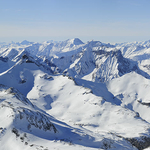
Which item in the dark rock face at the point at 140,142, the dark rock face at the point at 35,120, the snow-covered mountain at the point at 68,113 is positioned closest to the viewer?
the snow-covered mountain at the point at 68,113

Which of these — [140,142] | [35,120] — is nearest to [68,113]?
[140,142]

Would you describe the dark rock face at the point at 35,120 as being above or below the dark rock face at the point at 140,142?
above

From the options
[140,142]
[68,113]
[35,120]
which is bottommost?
[68,113]

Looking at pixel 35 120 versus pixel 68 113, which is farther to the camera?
pixel 68 113

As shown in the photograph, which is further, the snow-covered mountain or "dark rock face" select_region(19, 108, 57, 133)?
"dark rock face" select_region(19, 108, 57, 133)

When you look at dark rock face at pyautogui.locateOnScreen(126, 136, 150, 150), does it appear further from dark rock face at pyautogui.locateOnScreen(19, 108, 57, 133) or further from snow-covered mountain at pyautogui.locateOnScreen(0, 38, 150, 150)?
dark rock face at pyautogui.locateOnScreen(19, 108, 57, 133)

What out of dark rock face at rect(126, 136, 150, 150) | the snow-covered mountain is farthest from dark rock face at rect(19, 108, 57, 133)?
dark rock face at rect(126, 136, 150, 150)

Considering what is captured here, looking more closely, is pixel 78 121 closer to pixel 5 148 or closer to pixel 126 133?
pixel 126 133

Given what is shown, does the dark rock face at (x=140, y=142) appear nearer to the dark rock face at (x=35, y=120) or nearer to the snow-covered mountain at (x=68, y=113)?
the snow-covered mountain at (x=68, y=113)

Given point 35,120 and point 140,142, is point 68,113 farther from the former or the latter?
point 35,120

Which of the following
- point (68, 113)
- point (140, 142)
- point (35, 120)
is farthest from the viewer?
point (68, 113)

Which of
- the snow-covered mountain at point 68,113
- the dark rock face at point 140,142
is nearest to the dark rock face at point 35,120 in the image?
the snow-covered mountain at point 68,113

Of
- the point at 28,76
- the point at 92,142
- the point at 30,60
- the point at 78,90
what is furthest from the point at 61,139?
the point at 30,60
